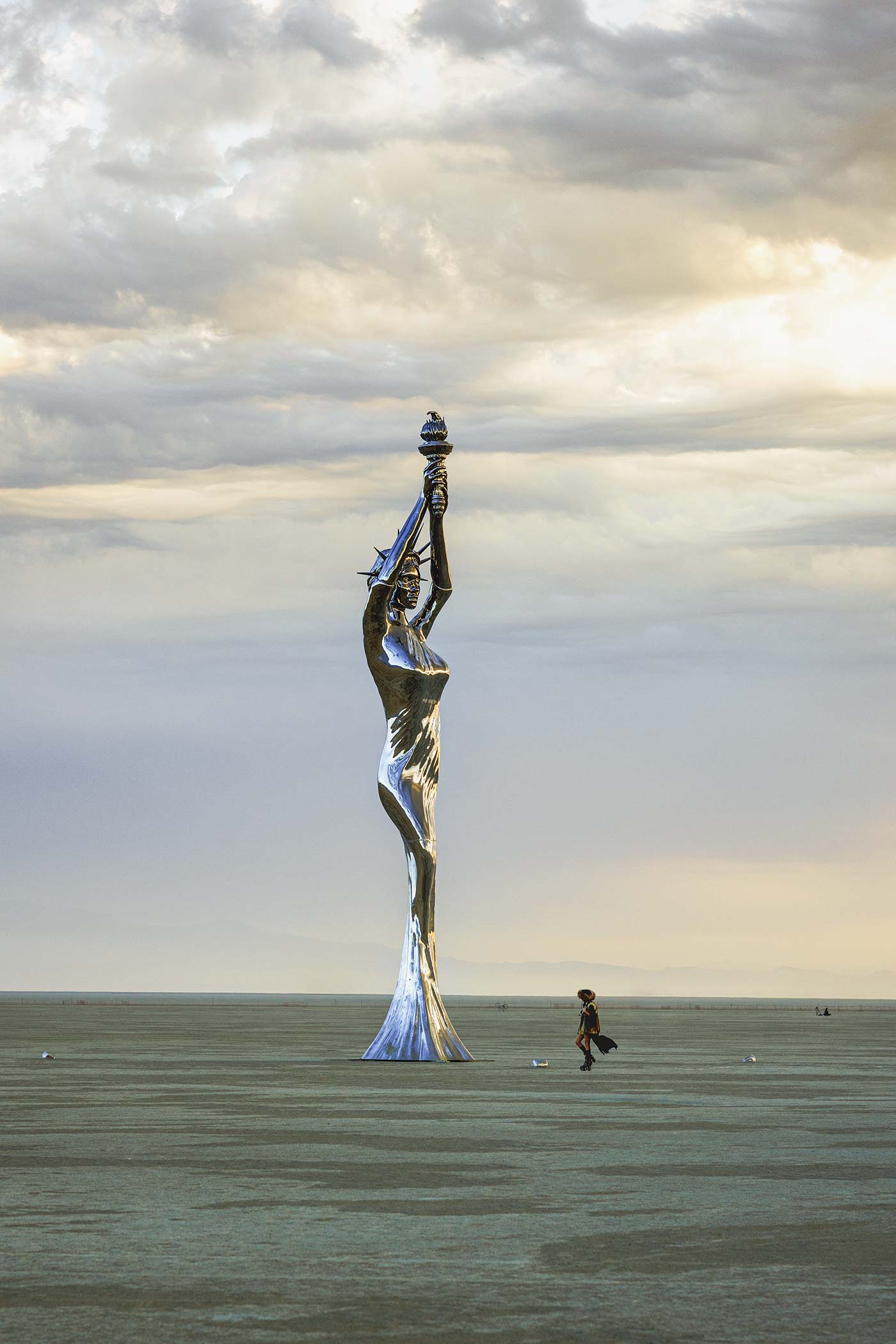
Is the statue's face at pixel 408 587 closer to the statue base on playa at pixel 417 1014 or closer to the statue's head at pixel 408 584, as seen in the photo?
the statue's head at pixel 408 584

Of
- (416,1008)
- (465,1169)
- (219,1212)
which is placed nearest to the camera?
(219,1212)

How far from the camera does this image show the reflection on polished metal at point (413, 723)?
34.5m

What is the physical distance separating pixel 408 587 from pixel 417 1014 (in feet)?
26.3

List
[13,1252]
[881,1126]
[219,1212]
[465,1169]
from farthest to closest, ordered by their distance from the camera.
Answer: [881,1126] → [465,1169] → [219,1212] → [13,1252]

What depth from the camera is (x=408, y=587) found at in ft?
115

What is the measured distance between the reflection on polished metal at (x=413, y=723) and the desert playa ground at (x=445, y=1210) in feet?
13.1

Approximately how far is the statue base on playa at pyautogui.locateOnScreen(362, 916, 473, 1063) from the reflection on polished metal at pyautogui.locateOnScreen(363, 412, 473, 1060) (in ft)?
0.06

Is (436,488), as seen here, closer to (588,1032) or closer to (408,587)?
(408,587)

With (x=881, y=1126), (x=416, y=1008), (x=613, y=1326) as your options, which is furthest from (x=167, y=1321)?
(x=416, y=1008)

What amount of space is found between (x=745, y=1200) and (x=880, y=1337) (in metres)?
5.32

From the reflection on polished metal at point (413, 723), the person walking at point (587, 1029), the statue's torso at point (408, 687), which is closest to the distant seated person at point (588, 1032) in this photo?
the person walking at point (587, 1029)

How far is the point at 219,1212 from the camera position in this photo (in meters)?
13.6

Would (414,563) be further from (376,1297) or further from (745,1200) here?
(376,1297)

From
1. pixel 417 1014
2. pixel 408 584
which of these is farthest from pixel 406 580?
pixel 417 1014
